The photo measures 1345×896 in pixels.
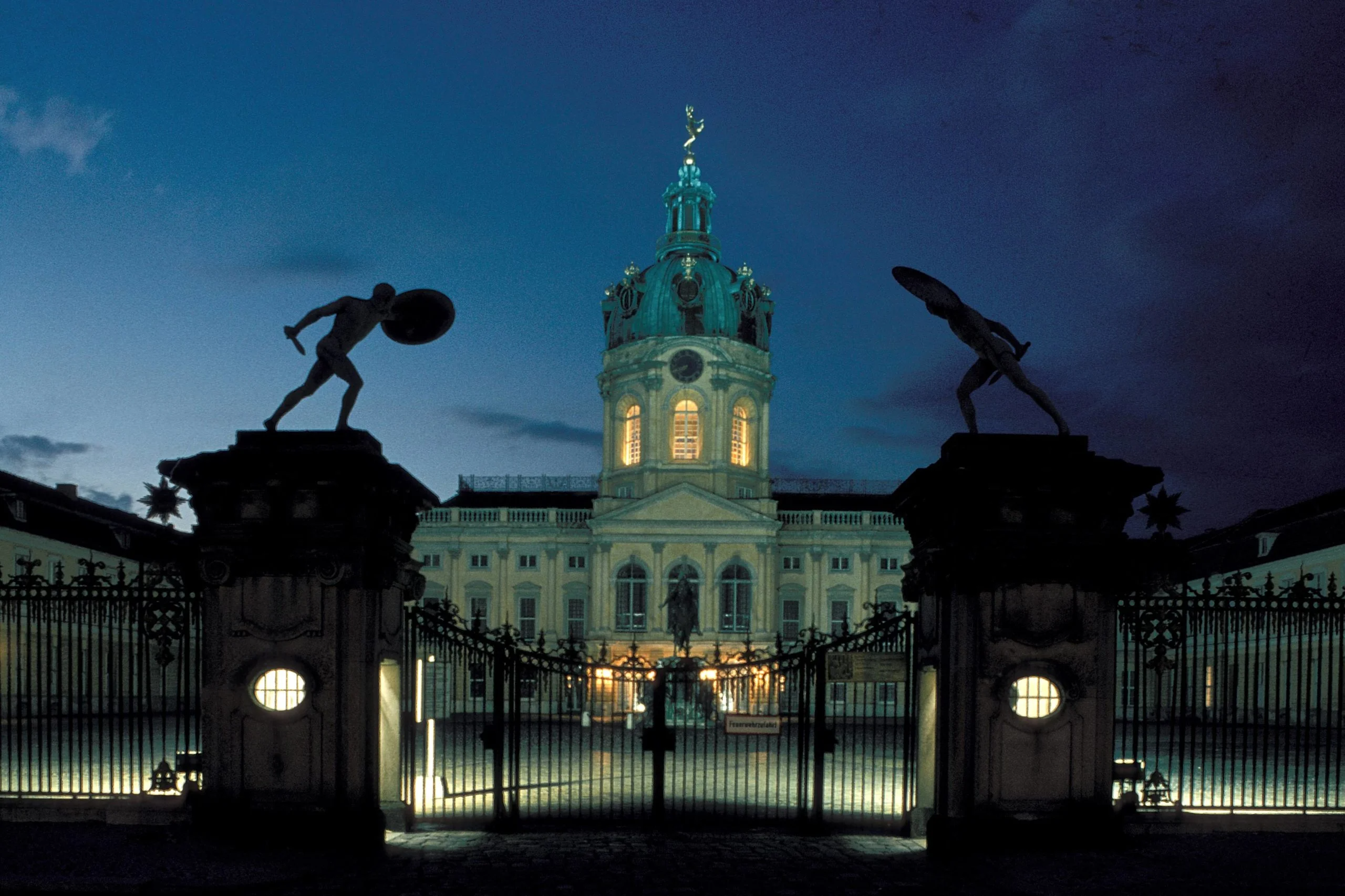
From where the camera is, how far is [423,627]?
41.1 ft

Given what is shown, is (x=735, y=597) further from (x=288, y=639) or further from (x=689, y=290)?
(x=288, y=639)

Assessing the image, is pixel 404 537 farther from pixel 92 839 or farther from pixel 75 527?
pixel 75 527

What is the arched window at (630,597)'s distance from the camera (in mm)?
59719

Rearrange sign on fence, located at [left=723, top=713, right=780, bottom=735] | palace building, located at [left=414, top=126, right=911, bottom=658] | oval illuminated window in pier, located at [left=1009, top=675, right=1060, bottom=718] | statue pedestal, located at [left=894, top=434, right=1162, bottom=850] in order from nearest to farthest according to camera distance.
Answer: statue pedestal, located at [left=894, top=434, right=1162, bottom=850]
oval illuminated window in pier, located at [left=1009, top=675, right=1060, bottom=718]
sign on fence, located at [left=723, top=713, right=780, bottom=735]
palace building, located at [left=414, top=126, right=911, bottom=658]

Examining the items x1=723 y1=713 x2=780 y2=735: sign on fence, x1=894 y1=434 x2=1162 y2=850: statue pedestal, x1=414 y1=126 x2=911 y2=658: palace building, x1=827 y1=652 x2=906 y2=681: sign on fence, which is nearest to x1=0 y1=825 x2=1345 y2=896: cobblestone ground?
x1=894 y1=434 x2=1162 y2=850: statue pedestal

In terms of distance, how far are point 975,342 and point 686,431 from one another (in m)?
50.1

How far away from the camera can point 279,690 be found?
11227 millimetres

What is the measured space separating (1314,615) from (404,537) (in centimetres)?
926

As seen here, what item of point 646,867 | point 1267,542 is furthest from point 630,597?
point 646,867

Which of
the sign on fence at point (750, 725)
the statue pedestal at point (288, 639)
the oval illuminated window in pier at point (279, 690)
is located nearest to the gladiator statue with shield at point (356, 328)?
the statue pedestal at point (288, 639)

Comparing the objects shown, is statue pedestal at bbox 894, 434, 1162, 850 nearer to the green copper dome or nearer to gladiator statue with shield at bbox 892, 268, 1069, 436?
gladiator statue with shield at bbox 892, 268, 1069, 436

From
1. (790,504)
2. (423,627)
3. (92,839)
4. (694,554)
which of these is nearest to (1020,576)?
(423,627)

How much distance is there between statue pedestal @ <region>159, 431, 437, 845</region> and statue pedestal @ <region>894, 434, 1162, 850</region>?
5.19 metres

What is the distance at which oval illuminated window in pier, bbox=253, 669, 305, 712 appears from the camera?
11.2m
